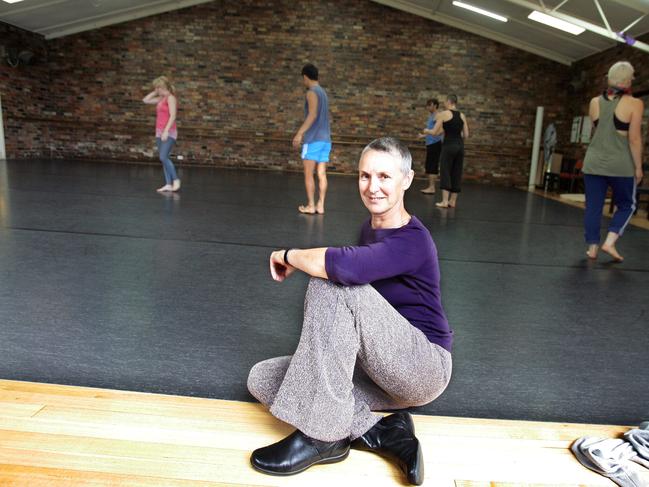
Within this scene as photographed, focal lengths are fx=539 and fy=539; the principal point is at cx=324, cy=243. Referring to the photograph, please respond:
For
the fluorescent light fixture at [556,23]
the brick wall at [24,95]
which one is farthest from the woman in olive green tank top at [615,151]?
the brick wall at [24,95]

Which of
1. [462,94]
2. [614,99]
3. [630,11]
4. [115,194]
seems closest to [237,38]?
[462,94]

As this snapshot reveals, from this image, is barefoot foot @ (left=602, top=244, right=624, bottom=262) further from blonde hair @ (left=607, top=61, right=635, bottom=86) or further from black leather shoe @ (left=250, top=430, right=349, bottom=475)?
black leather shoe @ (left=250, top=430, right=349, bottom=475)

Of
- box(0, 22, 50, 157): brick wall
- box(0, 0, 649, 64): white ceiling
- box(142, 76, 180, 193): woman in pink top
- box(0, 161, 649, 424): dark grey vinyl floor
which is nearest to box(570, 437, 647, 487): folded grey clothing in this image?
box(0, 161, 649, 424): dark grey vinyl floor

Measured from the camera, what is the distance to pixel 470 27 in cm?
1181

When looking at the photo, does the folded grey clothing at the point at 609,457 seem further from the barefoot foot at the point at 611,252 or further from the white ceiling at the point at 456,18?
the white ceiling at the point at 456,18

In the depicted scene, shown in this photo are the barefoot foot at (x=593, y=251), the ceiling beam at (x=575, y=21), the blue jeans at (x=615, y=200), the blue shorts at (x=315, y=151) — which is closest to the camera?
the blue jeans at (x=615, y=200)

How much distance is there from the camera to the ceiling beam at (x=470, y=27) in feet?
38.5

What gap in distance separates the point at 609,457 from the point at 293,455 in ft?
2.64

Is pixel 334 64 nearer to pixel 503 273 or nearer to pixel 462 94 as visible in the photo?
pixel 462 94

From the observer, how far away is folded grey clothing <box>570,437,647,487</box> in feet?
4.28

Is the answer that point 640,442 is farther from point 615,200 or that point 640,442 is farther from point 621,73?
point 615,200

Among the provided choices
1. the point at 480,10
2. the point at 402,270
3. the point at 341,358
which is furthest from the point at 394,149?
the point at 480,10

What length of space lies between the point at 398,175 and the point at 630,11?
855 cm

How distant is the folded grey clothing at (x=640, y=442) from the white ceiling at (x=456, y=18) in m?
8.39
